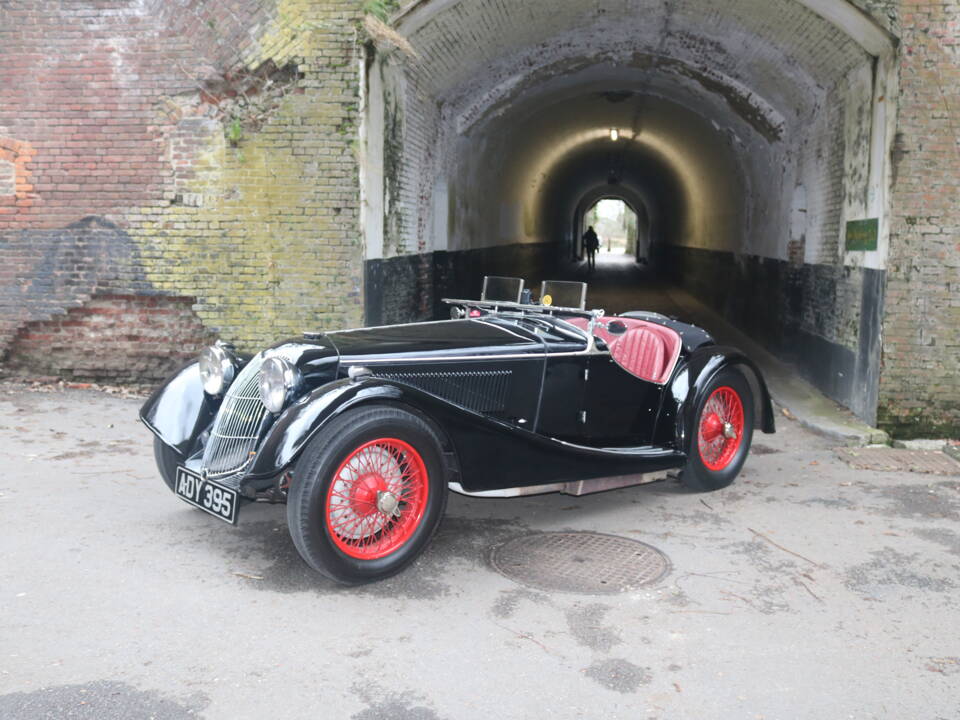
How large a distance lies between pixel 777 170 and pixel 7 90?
886 centimetres

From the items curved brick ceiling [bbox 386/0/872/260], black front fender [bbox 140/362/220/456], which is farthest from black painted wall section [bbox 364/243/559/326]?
black front fender [bbox 140/362/220/456]

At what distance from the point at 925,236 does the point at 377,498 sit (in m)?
5.39

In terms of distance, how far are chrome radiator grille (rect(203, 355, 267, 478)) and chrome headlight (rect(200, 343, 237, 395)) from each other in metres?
0.16

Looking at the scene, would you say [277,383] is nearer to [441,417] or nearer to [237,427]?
[237,427]

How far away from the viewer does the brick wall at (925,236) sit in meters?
6.96

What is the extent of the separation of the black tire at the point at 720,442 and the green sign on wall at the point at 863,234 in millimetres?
2315

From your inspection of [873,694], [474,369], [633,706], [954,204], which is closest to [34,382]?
[474,369]

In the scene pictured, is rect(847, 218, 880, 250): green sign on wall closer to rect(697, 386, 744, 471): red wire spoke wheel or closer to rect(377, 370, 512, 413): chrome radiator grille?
rect(697, 386, 744, 471): red wire spoke wheel

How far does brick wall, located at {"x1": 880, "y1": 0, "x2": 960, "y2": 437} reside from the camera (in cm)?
696

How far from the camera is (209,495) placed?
13.6ft

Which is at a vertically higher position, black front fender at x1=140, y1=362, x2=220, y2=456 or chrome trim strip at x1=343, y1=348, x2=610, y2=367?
chrome trim strip at x1=343, y1=348, x2=610, y2=367

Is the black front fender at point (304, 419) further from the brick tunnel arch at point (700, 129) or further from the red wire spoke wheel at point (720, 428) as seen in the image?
the brick tunnel arch at point (700, 129)

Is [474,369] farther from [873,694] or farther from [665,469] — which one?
[873,694]

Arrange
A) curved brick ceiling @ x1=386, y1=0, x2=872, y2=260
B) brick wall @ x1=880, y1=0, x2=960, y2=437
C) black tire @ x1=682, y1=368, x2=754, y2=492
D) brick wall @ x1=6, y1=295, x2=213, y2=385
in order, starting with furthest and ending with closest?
1. brick wall @ x1=6, y1=295, x2=213, y2=385
2. curved brick ceiling @ x1=386, y1=0, x2=872, y2=260
3. brick wall @ x1=880, y1=0, x2=960, y2=437
4. black tire @ x1=682, y1=368, x2=754, y2=492
